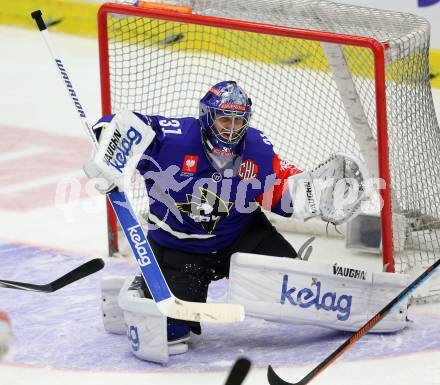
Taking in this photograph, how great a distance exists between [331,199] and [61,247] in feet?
4.73

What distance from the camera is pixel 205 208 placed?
4109 millimetres

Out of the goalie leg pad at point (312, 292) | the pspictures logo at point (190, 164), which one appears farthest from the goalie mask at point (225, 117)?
the goalie leg pad at point (312, 292)

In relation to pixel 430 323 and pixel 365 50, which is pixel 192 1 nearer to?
pixel 365 50

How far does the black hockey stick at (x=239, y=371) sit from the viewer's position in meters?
2.84

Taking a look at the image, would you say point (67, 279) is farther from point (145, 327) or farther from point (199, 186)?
point (199, 186)

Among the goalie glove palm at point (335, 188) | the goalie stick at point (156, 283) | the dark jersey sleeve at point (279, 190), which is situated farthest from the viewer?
the dark jersey sleeve at point (279, 190)

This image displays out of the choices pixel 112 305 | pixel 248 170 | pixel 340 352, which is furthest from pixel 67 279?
pixel 340 352

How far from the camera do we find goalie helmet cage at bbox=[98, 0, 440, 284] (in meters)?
4.37

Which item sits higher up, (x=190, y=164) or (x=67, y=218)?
(x=190, y=164)

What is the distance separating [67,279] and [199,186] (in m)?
0.59

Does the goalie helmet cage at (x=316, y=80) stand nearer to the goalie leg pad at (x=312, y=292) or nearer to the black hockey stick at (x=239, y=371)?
the goalie leg pad at (x=312, y=292)

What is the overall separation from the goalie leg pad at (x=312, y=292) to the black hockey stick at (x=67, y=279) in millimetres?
465

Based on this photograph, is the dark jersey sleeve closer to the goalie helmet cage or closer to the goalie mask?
the goalie mask

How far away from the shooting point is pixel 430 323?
4.26m
